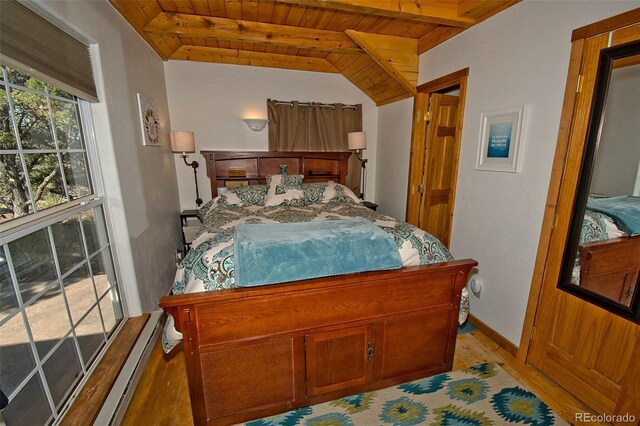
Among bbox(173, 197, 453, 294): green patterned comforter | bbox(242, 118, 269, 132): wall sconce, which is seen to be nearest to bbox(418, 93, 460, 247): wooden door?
bbox(173, 197, 453, 294): green patterned comforter

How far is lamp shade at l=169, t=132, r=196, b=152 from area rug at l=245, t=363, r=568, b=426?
8.63 feet

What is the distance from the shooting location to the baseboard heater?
4.51 ft

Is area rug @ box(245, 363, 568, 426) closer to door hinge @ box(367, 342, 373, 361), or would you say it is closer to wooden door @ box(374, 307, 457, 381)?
wooden door @ box(374, 307, 457, 381)

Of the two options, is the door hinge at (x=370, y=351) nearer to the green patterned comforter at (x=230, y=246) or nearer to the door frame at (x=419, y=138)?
the green patterned comforter at (x=230, y=246)

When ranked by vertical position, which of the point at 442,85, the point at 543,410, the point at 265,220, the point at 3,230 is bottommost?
the point at 543,410

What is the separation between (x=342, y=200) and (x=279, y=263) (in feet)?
6.06

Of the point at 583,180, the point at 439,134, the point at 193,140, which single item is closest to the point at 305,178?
the point at 193,140

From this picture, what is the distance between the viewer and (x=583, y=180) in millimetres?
1523

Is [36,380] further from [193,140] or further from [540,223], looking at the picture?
[540,223]

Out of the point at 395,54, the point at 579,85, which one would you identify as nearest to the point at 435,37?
the point at 395,54

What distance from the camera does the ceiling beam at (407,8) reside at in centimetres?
192

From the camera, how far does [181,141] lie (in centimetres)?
301

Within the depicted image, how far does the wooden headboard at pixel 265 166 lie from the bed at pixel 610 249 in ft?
8.56

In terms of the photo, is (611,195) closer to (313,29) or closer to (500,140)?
(500,140)
